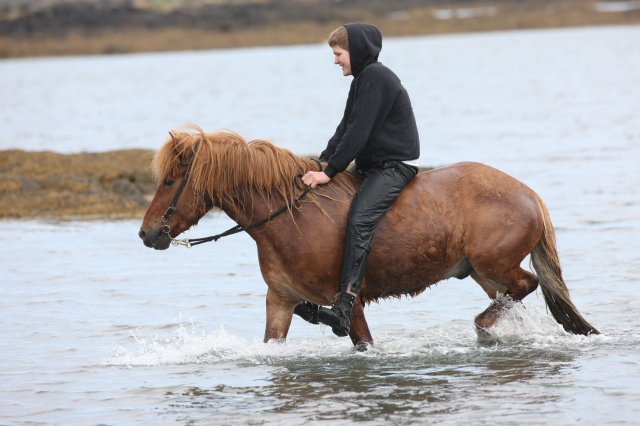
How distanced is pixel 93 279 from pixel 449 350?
19.5 ft

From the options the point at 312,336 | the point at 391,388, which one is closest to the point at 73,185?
the point at 312,336

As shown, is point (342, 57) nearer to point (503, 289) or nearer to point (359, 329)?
point (359, 329)

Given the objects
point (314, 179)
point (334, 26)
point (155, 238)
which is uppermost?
point (314, 179)

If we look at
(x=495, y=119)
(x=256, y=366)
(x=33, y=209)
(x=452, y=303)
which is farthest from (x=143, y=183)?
(x=495, y=119)

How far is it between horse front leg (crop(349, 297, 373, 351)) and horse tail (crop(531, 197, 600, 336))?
157 cm

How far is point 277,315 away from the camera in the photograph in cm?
948

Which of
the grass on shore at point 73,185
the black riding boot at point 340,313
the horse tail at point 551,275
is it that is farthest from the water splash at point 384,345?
the grass on shore at point 73,185

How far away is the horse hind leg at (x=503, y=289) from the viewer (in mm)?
9547

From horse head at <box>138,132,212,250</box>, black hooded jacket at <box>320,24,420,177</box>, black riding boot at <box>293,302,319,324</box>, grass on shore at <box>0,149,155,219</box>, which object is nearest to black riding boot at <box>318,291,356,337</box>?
black riding boot at <box>293,302,319,324</box>

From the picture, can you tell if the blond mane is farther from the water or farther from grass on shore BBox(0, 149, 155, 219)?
grass on shore BBox(0, 149, 155, 219)

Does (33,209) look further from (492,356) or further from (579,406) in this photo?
(579,406)

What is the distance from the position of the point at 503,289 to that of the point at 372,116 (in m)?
1.95

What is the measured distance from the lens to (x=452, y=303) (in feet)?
40.8

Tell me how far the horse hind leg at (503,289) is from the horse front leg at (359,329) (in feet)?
3.37
